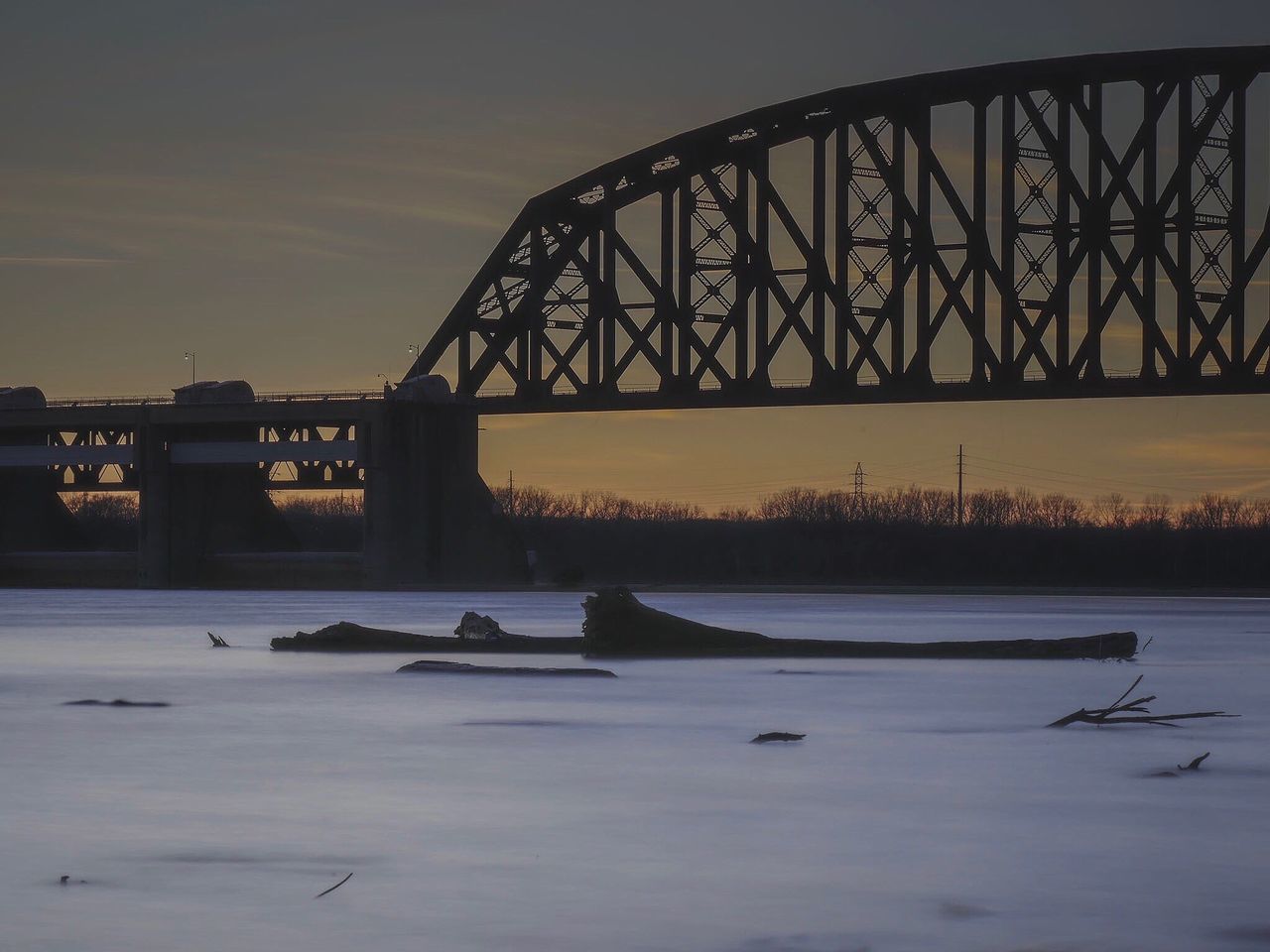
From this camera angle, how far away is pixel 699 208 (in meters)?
117

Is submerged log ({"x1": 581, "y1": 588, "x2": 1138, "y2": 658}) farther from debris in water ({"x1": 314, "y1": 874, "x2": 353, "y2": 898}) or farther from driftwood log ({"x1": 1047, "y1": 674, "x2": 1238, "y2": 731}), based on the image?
debris in water ({"x1": 314, "y1": 874, "x2": 353, "y2": 898})

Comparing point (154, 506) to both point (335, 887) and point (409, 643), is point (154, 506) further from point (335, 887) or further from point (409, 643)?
point (335, 887)

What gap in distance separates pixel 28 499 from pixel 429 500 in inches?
1260

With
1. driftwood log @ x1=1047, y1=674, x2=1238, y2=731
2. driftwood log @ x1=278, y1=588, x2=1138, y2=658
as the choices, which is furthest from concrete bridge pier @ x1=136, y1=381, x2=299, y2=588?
driftwood log @ x1=1047, y1=674, x2=1238, y2=731

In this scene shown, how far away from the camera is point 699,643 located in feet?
140

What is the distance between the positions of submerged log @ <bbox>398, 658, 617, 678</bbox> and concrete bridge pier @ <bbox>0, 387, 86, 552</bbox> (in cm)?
9330

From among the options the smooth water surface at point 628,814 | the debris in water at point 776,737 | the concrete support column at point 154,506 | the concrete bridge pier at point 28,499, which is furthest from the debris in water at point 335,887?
the concrete bridge pier at point 28,499

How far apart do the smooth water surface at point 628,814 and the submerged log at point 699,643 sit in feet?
4.54

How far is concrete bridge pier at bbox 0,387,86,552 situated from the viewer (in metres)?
129

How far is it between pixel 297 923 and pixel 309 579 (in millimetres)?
105046

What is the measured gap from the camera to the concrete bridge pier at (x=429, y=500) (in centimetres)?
11281

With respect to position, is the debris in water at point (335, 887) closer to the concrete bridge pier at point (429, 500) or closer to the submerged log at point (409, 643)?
the submerged log at point (409, 643)

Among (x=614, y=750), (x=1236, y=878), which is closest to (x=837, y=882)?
(x=1236, y=878)

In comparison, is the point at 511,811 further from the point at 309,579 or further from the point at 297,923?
the point at 309,579
